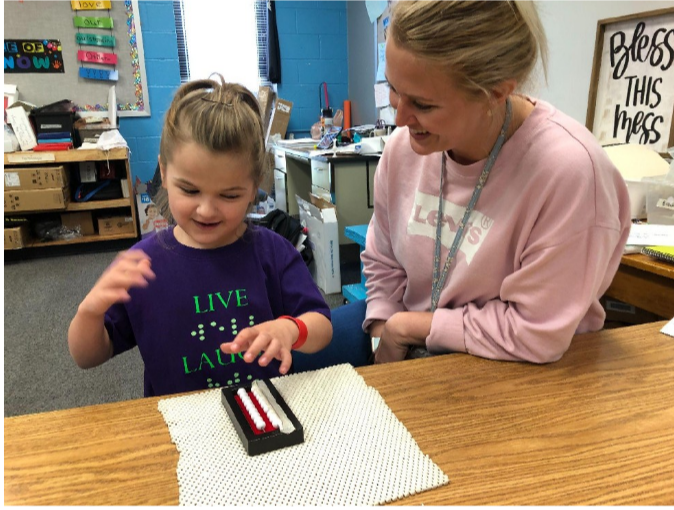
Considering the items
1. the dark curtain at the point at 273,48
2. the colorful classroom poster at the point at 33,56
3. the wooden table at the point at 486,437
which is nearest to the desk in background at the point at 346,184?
the dark curtain at the point at 273,48

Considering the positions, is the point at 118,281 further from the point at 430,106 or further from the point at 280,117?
the point at 280,117

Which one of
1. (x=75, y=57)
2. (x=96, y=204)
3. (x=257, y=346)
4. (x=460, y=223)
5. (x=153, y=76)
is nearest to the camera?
(x=257, y=346)

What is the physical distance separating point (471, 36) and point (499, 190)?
0.26m

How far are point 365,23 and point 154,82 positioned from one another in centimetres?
177

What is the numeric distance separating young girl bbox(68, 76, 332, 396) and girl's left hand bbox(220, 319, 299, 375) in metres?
0.03

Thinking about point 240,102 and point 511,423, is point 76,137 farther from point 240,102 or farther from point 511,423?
point 511,423

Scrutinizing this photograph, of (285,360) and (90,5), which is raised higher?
(90,5)

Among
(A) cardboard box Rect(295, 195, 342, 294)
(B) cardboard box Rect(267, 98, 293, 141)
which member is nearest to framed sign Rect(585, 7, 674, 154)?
(A) cardboard box Rect(295, 195, 342, 294)

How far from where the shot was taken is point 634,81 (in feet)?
5.49

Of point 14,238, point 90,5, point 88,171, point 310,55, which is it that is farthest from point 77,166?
point 310,55

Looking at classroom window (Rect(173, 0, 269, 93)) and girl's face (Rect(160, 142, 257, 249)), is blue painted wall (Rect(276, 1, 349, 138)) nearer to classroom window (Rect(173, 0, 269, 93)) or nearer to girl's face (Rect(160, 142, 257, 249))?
classroom window (Rect(173, 0, 269, 93))

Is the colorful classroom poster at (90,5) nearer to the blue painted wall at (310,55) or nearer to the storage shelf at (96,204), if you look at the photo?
the blue painted wall at (310,55)

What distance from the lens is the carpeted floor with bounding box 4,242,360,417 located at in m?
2.01

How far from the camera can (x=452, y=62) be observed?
731mm
